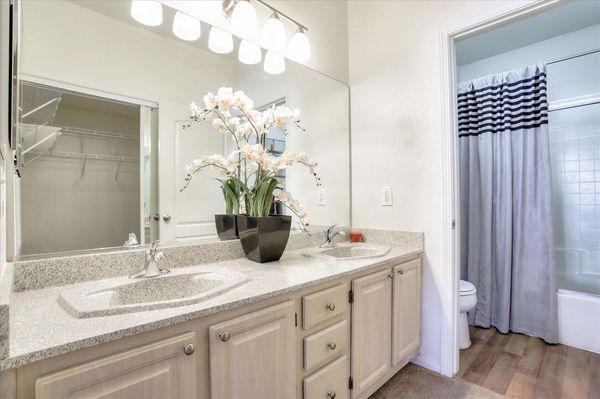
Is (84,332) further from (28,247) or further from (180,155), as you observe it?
(180,155)

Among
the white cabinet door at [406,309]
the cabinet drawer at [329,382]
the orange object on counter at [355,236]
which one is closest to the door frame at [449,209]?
the white cabinet door at [406,309]

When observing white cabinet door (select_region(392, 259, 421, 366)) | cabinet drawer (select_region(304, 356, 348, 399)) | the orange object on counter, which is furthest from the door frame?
cabinet drawer (select_region(304, 356, 348, 399))

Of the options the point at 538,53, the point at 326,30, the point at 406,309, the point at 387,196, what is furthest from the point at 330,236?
the point at 538,53

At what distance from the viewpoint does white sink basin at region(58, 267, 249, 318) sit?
79 cm

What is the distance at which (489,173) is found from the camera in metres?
2.48

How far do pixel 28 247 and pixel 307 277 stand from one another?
3.22 ft

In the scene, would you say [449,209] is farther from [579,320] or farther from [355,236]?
[579,320]

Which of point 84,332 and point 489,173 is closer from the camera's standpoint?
point 84,332

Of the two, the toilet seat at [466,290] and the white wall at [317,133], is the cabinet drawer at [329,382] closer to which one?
the white wall at [317,133]

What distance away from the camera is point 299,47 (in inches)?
73.4

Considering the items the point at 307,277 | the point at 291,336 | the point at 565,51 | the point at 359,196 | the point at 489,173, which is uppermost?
the point at 565,51

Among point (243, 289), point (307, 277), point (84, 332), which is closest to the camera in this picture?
point (84, 332)

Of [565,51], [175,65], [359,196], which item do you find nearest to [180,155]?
[175,65]

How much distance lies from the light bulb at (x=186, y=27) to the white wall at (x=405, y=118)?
120 centimetres
